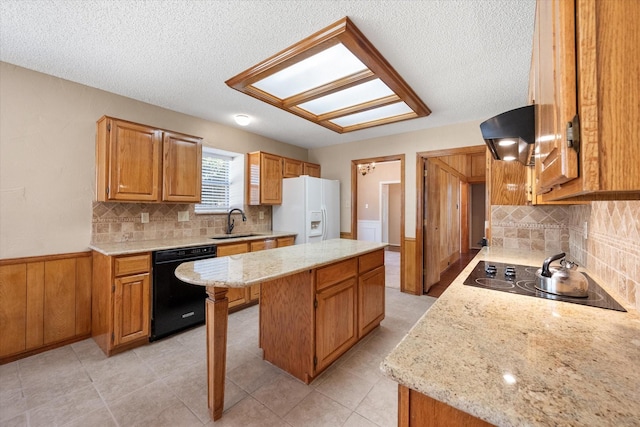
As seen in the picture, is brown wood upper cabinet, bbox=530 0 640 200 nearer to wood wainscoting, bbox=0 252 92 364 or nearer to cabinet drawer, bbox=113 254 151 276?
cabinet drawer, bbox=113 254 151 276

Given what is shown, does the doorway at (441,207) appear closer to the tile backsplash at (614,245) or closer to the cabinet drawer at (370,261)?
the cabinet drawer at (370,261)

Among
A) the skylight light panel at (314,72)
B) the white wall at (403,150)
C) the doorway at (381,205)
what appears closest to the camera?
the skylight light panel at (314,72)

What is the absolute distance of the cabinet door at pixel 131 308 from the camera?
2.20m

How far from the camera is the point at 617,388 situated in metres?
0.57

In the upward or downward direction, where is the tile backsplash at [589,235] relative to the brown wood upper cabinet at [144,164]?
downward

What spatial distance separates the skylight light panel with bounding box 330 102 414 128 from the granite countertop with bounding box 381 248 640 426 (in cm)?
250

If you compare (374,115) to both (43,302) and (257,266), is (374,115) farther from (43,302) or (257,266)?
(43,302)

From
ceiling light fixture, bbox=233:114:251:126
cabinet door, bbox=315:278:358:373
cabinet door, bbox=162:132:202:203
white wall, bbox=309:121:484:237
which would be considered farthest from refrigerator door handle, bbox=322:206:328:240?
cabinet door, bbox=315:278:358:373

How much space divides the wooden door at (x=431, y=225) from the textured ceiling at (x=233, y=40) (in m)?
1.47

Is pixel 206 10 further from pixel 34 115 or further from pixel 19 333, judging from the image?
pixel 19 333

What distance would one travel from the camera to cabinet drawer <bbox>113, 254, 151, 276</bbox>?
7.20 feet

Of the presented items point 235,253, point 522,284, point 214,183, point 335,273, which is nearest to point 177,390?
point 335,273

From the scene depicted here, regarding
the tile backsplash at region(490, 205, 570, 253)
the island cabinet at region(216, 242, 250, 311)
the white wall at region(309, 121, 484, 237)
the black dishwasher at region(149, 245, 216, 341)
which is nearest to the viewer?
the tile backsplash at region(490, 205, 570, 253)

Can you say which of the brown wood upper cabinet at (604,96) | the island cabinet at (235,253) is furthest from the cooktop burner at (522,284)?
the island cabinet at (235,253)
